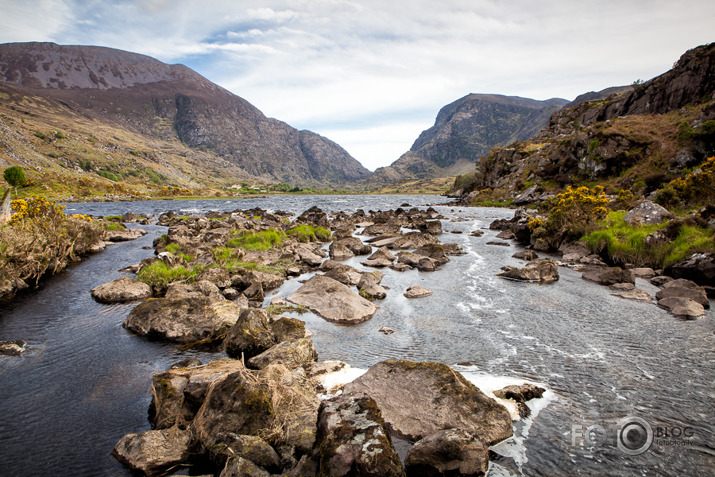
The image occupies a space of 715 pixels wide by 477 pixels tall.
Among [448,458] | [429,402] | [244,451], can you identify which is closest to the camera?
[244,451]

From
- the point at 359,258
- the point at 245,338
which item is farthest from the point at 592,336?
the point at 359,258

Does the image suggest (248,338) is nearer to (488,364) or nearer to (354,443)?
(354,443)

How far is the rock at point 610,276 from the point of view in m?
23.1

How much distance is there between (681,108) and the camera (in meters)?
81.5

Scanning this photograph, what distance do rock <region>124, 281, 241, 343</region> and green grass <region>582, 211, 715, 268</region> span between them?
29810 millimetres

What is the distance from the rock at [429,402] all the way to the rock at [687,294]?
17.1m

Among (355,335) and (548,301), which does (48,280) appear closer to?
(355,335)

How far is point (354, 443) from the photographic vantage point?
6.46m

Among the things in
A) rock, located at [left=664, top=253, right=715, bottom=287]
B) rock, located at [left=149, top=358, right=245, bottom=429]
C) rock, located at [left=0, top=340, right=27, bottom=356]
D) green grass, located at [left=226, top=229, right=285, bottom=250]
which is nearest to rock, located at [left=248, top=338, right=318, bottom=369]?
rock, located at [left=149, top=358, right=245, bottom=429]

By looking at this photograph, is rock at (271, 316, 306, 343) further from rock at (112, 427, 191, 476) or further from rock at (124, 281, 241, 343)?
rock at (112, 427, 191, 476)

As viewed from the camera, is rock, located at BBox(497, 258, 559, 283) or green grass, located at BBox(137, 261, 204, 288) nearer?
green grass, located at BBox(137, 261, 204, 288)

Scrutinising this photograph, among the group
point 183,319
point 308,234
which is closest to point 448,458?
point 183,319

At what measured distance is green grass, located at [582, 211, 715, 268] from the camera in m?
23.9

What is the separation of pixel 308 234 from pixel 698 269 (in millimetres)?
35861
